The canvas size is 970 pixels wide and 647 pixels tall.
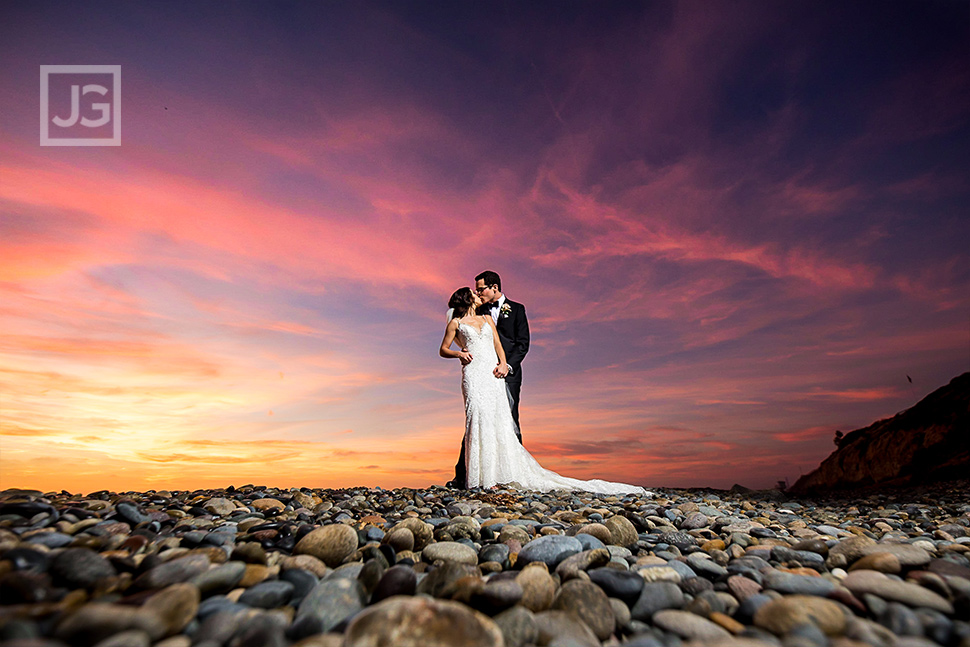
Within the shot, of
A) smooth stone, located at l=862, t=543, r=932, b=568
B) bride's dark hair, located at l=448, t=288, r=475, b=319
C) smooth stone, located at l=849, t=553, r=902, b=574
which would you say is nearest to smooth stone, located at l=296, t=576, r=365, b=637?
smooth stone, located at l=849, t=553, r=902, b=574

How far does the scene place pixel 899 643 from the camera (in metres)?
1.94

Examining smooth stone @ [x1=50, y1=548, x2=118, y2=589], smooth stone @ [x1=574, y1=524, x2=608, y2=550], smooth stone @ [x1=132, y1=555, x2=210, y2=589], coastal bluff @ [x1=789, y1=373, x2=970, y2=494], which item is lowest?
coastal bluff @ [x1=789, y1=373, x2=970, y2=494]

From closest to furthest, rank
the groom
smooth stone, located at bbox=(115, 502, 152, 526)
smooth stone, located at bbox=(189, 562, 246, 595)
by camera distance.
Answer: smooth stone, located at bbox=(189, 562, 246, 595) → smooth stone, located at bbox=(115, 502, 152, 526) → the groom

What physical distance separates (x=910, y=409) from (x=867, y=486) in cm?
222

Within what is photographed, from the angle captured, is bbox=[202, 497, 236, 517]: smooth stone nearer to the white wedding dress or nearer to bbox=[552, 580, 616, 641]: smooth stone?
bbox=[552, 580, 616, 641]: smooth stone

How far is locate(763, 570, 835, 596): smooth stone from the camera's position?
2478 millimetres

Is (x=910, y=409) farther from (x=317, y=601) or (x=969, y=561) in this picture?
(x=317, y=601)

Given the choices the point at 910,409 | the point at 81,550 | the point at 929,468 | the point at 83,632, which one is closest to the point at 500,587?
the point at 83,632

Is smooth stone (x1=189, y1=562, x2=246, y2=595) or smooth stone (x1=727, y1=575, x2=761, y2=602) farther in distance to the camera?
smooth stone (x1=727, y1=575, x2=761, y2=602)

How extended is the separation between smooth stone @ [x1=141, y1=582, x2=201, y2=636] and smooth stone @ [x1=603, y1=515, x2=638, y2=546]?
2.50 metres

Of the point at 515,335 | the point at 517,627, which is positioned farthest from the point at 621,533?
the point at 515,335

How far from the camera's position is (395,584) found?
237 cm

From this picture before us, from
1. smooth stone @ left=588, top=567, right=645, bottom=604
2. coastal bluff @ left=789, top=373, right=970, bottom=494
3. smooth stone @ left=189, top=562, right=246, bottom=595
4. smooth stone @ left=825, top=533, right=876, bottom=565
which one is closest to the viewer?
smooth stone @ left=189, top=562, right=246, bottom=595

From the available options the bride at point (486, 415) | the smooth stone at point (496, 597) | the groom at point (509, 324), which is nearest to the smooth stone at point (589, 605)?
the smooth stone at point (496, 597)
